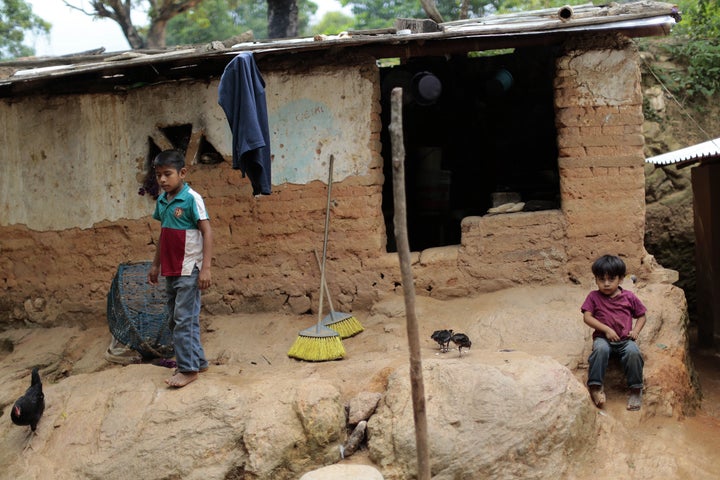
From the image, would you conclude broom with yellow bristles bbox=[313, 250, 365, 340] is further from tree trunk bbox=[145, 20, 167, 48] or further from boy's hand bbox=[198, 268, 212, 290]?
tree trunk bbox=[145, 20, 167, 48]

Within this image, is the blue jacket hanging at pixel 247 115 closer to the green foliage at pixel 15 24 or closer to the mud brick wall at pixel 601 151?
the mud brick wall at pixel 601 151

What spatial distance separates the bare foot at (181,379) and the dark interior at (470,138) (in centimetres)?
325

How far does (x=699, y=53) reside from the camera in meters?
9.77

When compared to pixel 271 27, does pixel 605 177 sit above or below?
below

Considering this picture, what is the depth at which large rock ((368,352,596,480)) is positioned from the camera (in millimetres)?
3887

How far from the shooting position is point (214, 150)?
612 centimetres

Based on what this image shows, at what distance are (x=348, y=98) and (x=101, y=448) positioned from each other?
3.28 meters

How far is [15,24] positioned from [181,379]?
1622 centimetres

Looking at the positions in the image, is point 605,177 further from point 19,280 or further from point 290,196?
point 19,280

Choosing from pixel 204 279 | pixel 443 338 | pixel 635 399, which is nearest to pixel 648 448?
pixel 635 399

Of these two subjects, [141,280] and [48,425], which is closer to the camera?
[48,425]

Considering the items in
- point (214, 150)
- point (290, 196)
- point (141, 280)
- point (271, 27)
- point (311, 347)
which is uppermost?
point (271, 27)

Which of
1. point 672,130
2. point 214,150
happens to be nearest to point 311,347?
point 214,150

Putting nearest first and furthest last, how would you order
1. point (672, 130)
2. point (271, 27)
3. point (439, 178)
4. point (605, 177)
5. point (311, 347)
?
point (311, 347) → point (605, 177) → point (439, 178) → point (672, 130) → point (271, 27)
